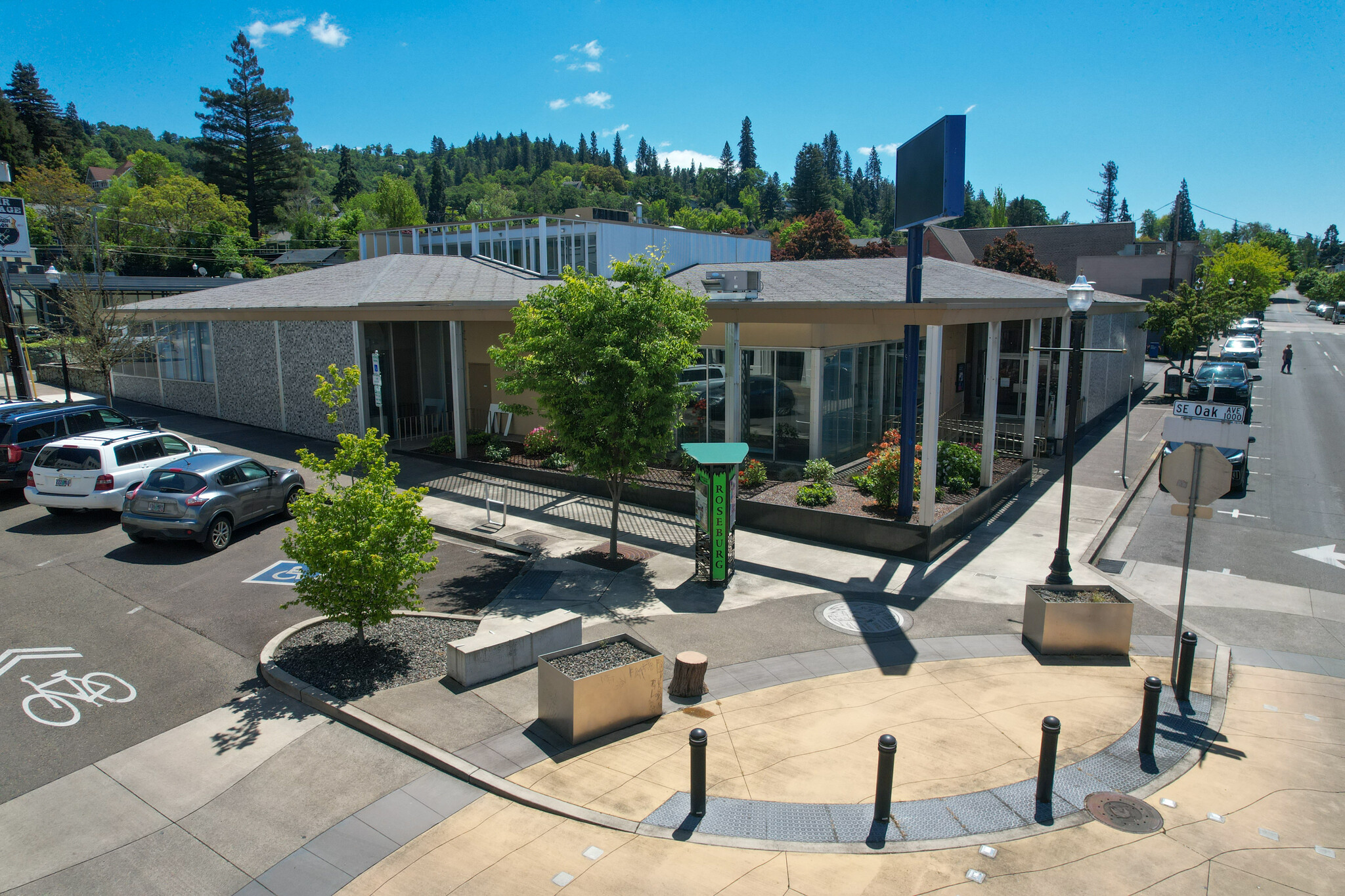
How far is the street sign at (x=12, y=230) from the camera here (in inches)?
866

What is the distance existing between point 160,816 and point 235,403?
21209mm

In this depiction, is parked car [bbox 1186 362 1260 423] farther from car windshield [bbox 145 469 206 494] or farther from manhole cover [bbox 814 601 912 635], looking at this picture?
car windshield [bbox 145 469 206 494]

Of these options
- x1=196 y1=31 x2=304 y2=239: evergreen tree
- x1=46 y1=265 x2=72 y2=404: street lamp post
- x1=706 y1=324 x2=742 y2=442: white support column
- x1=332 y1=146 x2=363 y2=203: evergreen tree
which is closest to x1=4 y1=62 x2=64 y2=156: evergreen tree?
x1=196 y1=31 x2=304 y2=239: evergreen tree

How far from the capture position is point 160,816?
660 cm

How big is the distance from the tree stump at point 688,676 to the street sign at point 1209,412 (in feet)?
20.9

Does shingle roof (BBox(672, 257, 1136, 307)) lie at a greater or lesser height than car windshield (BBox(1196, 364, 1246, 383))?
greater

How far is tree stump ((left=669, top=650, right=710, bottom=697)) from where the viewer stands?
8.71m

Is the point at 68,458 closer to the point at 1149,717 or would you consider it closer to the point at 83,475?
the point at 83,475

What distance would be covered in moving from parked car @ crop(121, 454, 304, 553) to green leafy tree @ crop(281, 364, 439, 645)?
496 cm

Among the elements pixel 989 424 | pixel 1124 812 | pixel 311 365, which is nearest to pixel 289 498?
pixel 311 365

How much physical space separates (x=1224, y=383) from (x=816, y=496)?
1915 cm

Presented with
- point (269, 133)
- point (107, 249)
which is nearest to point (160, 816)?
point (107, 249)

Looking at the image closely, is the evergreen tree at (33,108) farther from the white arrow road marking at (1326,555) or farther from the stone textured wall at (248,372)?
the white arrow road marking at (1326,555)

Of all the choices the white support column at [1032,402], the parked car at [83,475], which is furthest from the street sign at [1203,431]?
the parked car at [83,475]
